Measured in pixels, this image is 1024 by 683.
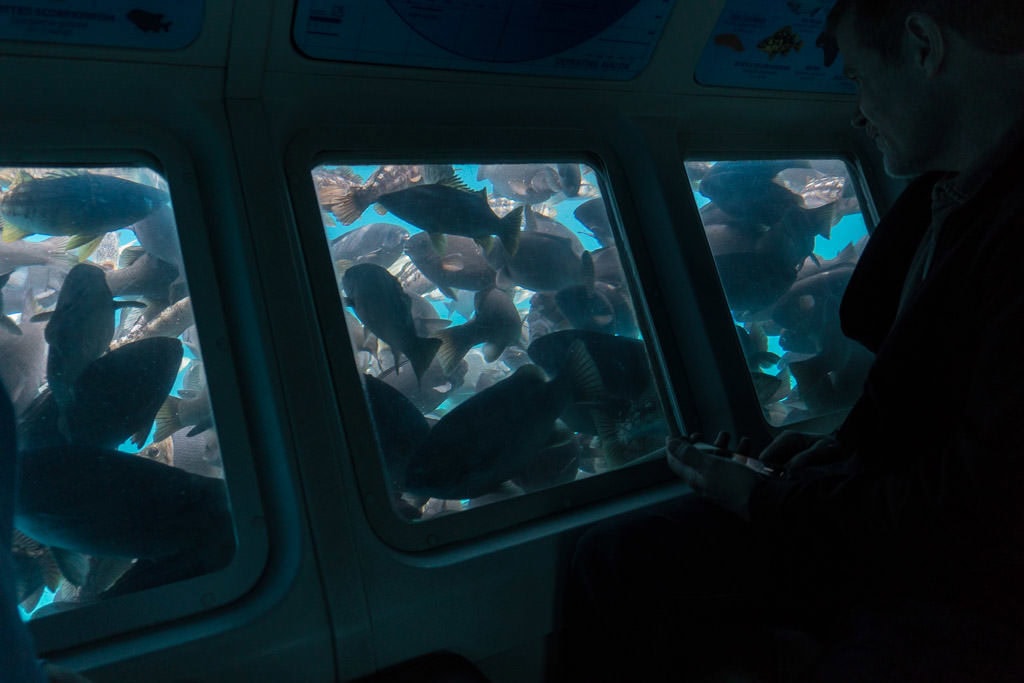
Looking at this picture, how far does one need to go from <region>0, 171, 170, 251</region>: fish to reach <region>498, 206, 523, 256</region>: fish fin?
2.37 ft

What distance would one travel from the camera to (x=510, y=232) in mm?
1760

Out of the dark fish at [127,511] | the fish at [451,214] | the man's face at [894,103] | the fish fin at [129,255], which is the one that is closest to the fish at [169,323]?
the fish fin at [129,255]

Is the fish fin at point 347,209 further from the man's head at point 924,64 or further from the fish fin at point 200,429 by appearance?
the man's head at point 924,64

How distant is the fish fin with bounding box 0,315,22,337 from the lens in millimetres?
1328

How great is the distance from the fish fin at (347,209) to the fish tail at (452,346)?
31cm

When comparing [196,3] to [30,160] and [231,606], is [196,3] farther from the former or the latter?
[231,606]

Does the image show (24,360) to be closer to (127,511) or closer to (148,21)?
(127,511)

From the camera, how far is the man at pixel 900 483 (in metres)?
0.88

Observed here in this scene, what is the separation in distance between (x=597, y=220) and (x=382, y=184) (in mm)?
555

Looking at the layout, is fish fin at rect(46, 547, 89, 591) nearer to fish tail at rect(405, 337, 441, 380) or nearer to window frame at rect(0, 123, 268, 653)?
window frame at rect(0, 123, 268, 653)

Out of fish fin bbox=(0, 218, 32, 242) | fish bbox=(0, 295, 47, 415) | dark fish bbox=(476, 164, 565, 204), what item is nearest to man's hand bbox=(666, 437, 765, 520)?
dark fish bbox=(476, 164, 565, 204)

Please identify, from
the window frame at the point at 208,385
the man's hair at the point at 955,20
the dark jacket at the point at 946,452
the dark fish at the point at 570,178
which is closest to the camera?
the dark jacket at the point at 946,452

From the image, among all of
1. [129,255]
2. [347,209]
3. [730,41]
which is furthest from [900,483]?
[129,255]

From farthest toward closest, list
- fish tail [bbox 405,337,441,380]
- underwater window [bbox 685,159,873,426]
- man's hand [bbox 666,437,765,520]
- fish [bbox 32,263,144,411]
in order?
underwater window [bbox 685,159,873,426] → fish tail [bbox 405,337,441,380] → fish [bbox 32,263,144,411] → man's hand [bbox 666,437,765,520]
